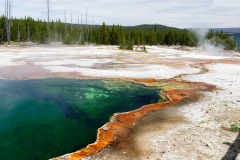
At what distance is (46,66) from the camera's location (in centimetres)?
2970

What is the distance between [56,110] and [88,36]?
87076 mm

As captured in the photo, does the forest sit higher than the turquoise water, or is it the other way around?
the forest

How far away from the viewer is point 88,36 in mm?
100188

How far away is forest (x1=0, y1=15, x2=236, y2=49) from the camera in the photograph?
8100 cm

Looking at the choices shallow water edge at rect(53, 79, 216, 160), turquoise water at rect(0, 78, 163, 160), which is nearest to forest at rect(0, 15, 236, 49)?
shallow water edge at rect(53, 79, 216, 160)

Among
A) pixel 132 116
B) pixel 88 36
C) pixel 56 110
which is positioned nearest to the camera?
pixel 132 116

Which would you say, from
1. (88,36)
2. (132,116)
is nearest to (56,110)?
(132,116)

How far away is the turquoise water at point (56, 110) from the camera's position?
10.7 metres

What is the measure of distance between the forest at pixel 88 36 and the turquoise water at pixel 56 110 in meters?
40.6

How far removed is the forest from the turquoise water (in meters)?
40.6

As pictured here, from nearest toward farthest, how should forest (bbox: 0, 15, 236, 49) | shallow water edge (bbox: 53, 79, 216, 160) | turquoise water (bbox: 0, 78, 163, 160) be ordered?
shallow water edge (bbox: 53, 79, 216, 160)
turquoise water (bbox: 0, 78, 163, 160)
forest (bbox: 0, 15, 236, 49)

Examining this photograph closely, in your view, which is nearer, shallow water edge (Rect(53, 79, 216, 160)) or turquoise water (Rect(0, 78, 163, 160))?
shallow water edge (Rect(53, 79, 216, 160))

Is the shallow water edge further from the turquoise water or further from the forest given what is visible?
the forest

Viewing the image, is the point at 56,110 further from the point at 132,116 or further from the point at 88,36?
the point at 88,36
